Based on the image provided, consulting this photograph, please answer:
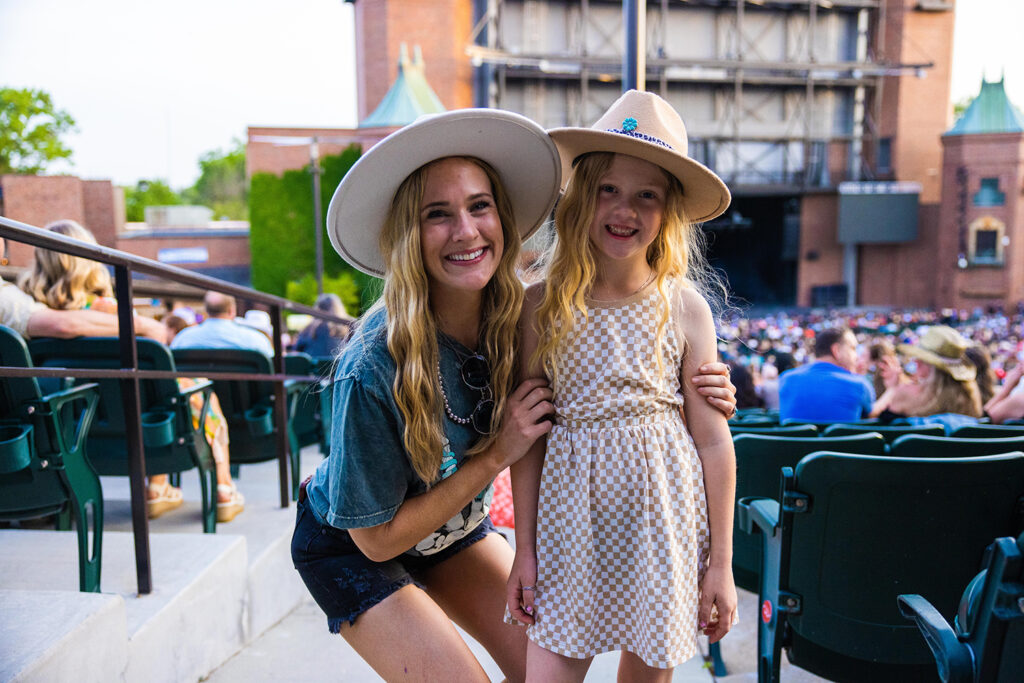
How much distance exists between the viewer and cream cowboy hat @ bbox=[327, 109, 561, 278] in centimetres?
188

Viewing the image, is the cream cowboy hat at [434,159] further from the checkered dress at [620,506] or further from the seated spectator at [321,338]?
the seated spectator at [321,338]

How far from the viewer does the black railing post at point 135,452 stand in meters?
2.61

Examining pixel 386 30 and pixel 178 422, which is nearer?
pixel 178 422

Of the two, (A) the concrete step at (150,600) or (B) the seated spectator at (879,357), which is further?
(B) the seated spectator at (879,357)

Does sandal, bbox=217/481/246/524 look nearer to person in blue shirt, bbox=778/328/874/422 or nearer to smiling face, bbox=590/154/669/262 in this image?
smiling face, bbox=590/154/669/262

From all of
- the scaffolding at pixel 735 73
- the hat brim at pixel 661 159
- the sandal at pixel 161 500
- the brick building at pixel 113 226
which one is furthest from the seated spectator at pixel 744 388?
the scaffolding at pixel 735 73

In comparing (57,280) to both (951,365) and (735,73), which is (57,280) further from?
(735,73)

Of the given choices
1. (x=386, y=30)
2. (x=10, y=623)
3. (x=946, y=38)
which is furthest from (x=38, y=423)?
(x=946, y=38)

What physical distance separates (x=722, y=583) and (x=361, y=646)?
0.95 m

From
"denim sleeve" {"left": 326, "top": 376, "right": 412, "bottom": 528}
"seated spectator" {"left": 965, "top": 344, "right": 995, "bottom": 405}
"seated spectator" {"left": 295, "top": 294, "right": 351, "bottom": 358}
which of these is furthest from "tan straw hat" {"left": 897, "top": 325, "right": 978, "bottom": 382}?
"seated spectator" {"left": 295, "top": 294, "right": 351, "bottom": 358}

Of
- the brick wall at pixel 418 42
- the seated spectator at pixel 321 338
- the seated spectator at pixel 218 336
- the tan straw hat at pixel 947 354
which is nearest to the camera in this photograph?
the seated spectator at pixel 218 336

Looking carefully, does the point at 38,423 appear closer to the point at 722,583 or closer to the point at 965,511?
the point at 722,583

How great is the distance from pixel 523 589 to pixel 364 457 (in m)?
0.54

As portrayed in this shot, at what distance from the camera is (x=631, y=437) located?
1.91 m
